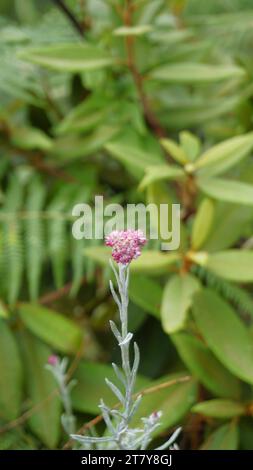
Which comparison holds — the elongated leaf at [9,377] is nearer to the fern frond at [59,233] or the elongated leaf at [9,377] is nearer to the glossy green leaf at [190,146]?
the fern frond at [59,233]

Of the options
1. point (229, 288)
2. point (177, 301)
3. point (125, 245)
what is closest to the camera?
point (125, 245)

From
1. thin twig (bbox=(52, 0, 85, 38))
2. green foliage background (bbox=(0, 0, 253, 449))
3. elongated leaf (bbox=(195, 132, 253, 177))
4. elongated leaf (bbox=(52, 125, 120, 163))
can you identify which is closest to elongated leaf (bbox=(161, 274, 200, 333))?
green foliage background (bbox=(0, 0, 253, 449))

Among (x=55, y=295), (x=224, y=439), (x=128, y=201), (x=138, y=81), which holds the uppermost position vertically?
(x=138, y=81)

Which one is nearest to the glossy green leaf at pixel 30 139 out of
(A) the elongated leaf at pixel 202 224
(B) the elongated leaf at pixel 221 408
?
(A) the elongated leaf at pixel 202 224

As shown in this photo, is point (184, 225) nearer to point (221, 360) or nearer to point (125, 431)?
point (221, 360)

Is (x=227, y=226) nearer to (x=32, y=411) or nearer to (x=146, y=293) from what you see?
(x=146, y=293)

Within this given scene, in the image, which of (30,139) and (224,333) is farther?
(30,139)

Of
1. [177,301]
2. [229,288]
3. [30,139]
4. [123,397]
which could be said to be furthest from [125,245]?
[30,139]

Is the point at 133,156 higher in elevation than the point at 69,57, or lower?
lower
